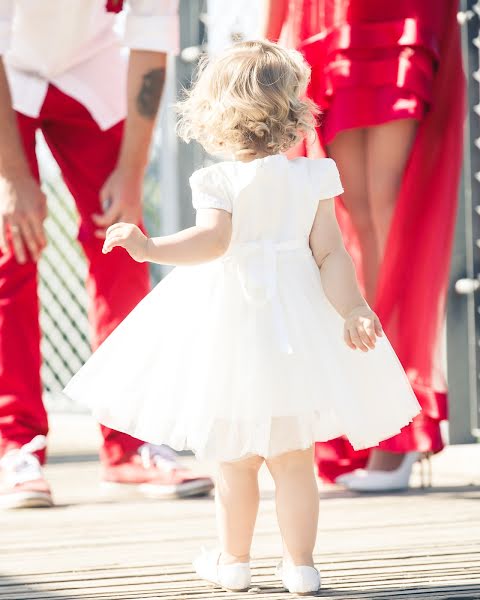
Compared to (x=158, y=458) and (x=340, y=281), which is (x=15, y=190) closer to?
(x=158, y=458)

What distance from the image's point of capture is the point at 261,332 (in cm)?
153

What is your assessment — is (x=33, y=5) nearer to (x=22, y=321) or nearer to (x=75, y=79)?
(x=75, y=79)

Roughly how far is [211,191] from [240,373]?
0.81 ft

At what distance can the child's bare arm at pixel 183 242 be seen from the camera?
1.47 meters

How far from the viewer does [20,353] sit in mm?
2393

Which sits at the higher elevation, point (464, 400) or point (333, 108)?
point (333, 108)

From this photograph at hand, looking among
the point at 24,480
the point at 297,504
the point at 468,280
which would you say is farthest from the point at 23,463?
the point at 468,280

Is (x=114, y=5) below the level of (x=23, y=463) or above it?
above

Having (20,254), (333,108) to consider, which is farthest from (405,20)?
(20,254)

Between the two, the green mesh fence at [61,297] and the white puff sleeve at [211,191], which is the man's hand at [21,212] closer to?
the white puff sleeve at [211,191]

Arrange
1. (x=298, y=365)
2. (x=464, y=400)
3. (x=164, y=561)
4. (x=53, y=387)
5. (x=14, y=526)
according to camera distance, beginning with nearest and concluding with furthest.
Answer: (x=298, y=365), (x=164, y=561), (x=14, y=526), (x=464, y=400), (x=53, y=387)

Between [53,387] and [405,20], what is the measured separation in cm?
298

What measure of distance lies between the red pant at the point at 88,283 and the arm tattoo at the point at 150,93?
0.10 metres

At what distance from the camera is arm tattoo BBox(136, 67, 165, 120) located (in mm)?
2406
